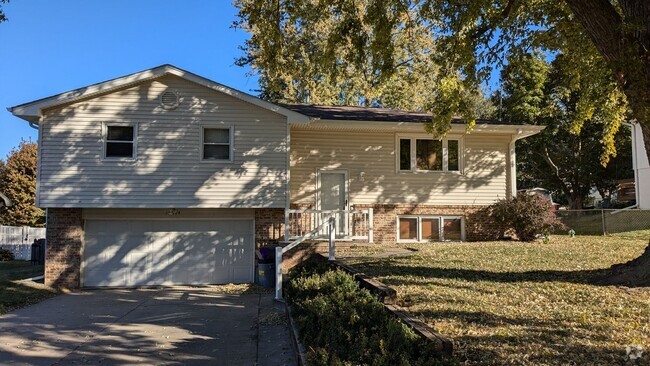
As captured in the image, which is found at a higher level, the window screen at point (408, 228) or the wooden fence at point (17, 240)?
the window screen at point (408, 228)

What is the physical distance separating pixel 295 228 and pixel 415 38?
1236cm

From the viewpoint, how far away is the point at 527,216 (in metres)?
15.4

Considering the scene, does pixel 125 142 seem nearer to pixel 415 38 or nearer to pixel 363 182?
pixel 363 182

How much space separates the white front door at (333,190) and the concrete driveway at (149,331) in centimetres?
456

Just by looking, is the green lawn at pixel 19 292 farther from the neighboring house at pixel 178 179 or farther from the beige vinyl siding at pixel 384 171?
the beige vinyl siding at pixel 384 171

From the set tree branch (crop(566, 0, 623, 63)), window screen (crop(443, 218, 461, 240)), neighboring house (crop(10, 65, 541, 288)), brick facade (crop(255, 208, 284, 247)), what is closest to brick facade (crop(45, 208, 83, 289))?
neighboring house (crop(10, 65, 541, 288))

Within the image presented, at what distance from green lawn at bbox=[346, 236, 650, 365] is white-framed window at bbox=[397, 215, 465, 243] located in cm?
497

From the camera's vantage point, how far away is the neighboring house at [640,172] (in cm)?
2331

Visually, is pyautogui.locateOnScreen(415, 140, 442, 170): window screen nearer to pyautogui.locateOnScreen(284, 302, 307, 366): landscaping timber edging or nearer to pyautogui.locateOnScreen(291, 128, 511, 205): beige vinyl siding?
pyautogui.locateOnScreen(291, 128, 511, 205): beige vinyl siding

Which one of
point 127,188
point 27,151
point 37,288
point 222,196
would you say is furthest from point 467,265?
point 27,151

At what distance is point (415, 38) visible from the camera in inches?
891

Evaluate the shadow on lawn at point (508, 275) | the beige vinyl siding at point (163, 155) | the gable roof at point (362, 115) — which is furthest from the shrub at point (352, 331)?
the gable roof at point (362, 115)

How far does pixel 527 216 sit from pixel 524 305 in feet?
32.8

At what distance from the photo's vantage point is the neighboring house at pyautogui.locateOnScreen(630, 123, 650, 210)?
23312 millimetres
